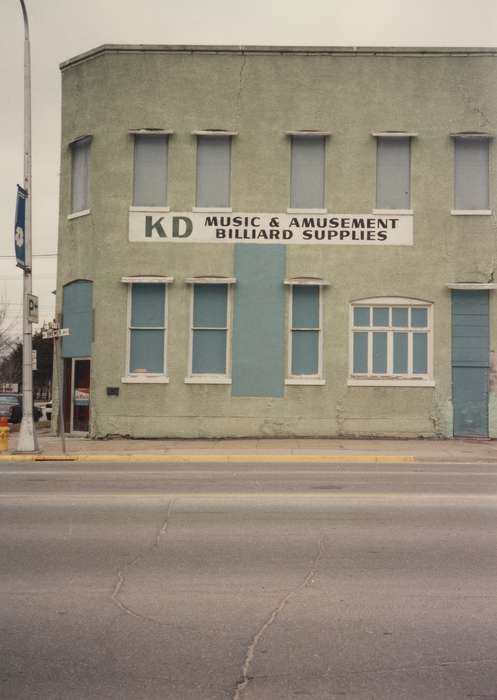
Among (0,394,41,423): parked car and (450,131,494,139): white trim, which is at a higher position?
(450,131,494,139): white trim

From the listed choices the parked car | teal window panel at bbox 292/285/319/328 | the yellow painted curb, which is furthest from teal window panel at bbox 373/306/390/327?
the parked car

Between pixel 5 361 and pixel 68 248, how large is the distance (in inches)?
2254

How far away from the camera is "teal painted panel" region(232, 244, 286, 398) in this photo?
71.7ft

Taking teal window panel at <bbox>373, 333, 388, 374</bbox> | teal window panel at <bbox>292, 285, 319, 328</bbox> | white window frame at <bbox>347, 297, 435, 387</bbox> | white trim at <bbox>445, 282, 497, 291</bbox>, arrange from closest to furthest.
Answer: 1. white trim at <bbox>445, 282, 497, 291</bbox>
2. white window frame at <bbox>347, 297, 435, 387</bbox>
3. teal window panel at <bbox>373, 333, 388, 374</bbox>
4. teal window panel at <bbox>292, 285, 319, 328</bbox>

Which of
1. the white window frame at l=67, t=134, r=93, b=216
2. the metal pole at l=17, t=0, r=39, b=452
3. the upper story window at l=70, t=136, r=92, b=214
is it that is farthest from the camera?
the upper story window at l=70, t=136, r=92, b=214

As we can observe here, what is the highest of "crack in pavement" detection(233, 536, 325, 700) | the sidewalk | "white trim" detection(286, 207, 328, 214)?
"white trim" detection(286, 207, 328, 214)

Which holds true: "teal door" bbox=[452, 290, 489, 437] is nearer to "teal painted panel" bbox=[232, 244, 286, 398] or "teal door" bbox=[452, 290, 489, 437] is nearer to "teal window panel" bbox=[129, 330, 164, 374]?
"teal painted panel" bbox=[232, 244, 286, 398]

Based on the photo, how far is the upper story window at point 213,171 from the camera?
2236 centimetres

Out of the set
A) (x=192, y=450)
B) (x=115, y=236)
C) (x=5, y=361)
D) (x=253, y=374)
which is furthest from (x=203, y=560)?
(x=5, y=361)

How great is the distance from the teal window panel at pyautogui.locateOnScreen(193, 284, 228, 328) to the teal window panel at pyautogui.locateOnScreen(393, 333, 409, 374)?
14.9 feet

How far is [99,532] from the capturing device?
8789 millimetres

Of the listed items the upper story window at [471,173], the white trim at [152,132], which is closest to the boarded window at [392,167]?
the upper story window at [471,173]

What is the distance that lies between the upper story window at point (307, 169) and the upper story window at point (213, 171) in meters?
1.74

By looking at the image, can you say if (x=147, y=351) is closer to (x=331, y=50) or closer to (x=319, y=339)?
(x=319, y=339)
